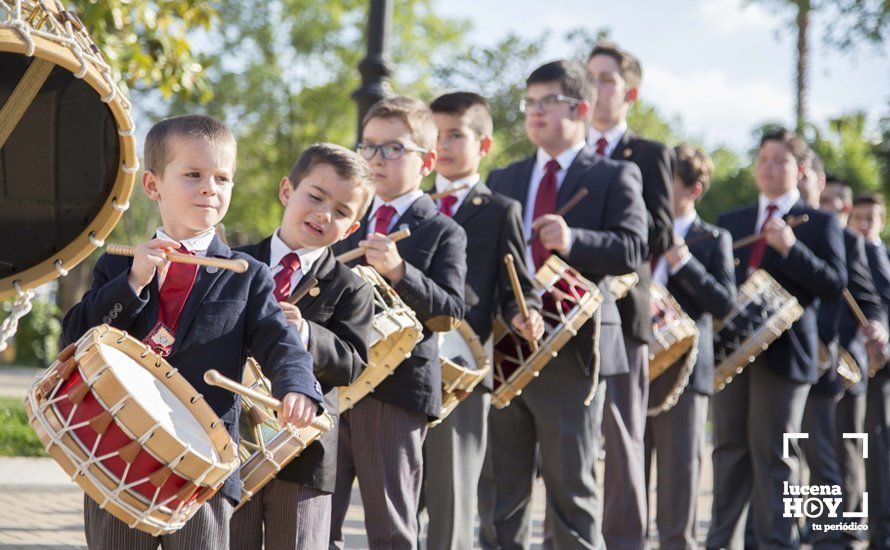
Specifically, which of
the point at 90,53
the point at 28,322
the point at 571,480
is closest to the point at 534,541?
the point at 571,480

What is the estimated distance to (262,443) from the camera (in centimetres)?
363

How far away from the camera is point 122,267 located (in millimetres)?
3430

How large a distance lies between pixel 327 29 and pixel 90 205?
97.5ft

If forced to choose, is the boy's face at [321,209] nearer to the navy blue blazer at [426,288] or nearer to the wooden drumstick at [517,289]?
the navy blue blazer at [426,288]

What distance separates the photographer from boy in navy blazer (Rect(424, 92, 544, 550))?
4.99 metres

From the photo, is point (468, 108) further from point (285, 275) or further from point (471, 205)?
point (285, 275)

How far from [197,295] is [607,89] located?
11.0ft

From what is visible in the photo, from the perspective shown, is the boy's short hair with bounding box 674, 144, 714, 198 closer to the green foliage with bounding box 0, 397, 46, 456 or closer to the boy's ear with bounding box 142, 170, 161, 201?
the boy's ear with bounding box 142, 170, 161, 201

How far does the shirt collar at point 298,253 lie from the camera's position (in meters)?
3.98

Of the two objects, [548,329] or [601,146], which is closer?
[548,329]

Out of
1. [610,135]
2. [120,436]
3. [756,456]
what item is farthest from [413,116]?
[756,456]

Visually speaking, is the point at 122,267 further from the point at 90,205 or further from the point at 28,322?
the point at 28,322

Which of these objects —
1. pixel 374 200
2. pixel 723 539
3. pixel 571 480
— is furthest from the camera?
pixel 723 539

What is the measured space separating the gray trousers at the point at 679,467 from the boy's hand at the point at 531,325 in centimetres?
213
